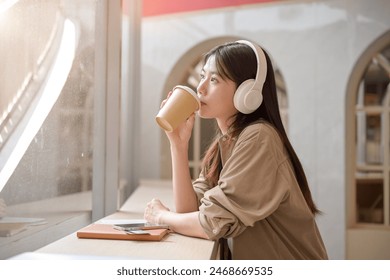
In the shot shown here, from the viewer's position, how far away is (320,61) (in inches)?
125

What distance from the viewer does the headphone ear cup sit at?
105 centimetres

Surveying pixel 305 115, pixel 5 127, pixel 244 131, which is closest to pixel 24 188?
pixel 5 127

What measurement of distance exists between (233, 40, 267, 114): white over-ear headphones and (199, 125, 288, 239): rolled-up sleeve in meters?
0.11

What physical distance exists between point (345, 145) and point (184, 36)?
1487 millimetres

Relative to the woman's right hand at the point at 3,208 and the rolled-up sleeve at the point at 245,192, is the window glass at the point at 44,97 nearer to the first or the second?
the woman's right hand at the point at 3,208

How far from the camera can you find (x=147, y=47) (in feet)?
12.1

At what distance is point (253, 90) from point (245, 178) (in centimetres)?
24

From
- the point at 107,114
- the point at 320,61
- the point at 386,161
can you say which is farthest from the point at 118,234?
the point at 386,161

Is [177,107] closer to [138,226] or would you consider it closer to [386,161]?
[138,226]

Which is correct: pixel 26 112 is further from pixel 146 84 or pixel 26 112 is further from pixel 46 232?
pixel 146 84

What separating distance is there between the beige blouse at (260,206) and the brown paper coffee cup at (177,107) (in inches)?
5.4

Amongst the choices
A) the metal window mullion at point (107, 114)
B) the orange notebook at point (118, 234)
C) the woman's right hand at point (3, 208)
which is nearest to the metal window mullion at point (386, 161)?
the metal window mullion at point (107, 114)

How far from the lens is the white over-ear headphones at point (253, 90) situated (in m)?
1.06

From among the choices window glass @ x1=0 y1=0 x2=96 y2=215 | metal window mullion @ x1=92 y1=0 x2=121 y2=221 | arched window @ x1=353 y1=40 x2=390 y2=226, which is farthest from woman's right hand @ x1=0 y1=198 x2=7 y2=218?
arched window @ x1=353 y1=40 x2=390 y2=226
